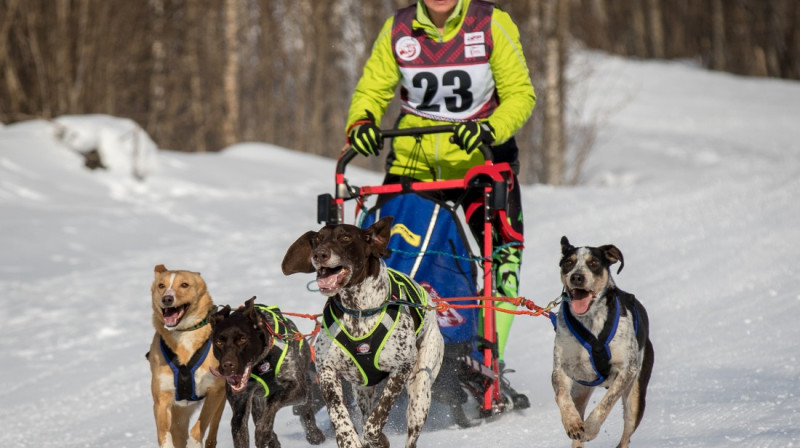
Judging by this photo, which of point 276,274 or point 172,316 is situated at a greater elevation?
point 172,316

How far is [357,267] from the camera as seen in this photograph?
4.03 meters

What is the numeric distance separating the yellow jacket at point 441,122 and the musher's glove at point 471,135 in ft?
0.64

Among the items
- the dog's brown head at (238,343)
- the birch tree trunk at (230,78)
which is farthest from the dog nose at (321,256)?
the birch tree trunk at (230,78)

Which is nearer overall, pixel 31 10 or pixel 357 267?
pixel 357 267

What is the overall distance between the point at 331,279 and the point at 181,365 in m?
0.88

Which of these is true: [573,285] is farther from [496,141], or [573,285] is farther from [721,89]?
[721,89]

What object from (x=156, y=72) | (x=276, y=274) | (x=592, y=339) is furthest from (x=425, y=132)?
(x=156, y=72)

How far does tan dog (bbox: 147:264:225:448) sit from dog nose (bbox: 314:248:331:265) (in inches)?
34.5

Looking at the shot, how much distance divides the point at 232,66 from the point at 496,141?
615 inches

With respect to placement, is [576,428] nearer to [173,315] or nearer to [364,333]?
[364,333]

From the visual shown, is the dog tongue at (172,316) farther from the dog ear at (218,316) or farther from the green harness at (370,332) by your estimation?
the green harness at (370,332)

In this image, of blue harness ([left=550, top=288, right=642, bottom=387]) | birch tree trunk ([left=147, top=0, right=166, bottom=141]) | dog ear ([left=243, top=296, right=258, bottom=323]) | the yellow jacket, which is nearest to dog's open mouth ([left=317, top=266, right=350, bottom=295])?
dog ear ([left=243, top=296, right=258, bottom=323])

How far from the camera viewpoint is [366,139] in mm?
5070

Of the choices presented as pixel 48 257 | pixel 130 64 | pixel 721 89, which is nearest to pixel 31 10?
pixel 130 64
